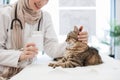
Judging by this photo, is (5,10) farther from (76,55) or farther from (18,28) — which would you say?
(76,55)

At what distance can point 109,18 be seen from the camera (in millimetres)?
3822

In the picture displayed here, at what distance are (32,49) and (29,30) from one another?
0.78 ft

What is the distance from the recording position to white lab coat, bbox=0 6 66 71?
133 cm

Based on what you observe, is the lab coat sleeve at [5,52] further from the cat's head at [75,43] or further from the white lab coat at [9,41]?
the cat's head at [75,43]

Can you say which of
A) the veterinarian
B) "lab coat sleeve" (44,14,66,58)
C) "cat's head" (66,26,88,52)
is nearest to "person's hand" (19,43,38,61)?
the veterinarian

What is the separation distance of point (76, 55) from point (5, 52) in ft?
1.38

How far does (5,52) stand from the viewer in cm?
137

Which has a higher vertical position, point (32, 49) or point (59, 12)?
point (59, 12)

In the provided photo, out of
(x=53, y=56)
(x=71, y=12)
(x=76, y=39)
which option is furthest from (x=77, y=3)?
(x=76, y=39)

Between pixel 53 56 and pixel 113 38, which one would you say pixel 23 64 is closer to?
pixel 53 56

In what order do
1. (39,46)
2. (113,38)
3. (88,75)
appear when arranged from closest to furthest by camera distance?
1. (88,75)
2. (39,46)
3. (113,38)

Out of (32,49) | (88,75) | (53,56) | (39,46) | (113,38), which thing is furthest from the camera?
(113,38)

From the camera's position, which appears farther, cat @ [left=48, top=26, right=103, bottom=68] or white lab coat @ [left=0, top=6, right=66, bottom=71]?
white lab coat @ [left=0, top=6, right=66, bottom=71]

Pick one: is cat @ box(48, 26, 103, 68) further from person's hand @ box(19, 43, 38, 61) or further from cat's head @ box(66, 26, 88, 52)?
person's hand @ box(19, 43, 38, 61)
